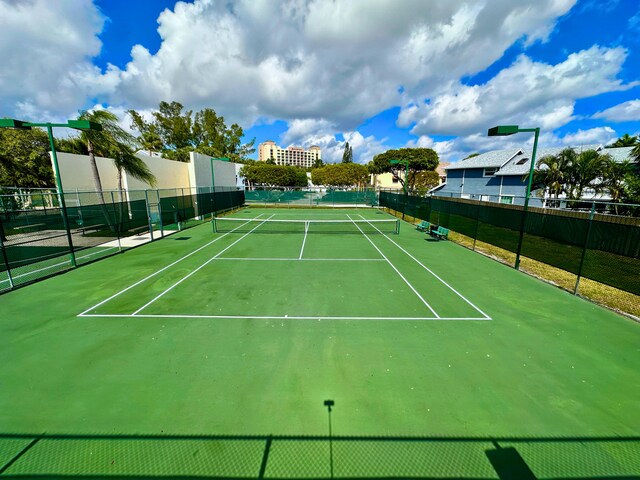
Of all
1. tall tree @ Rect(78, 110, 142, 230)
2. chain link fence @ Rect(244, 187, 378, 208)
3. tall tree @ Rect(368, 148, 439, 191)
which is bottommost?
chain link fence @ Rect(244, 187, 378, 208)

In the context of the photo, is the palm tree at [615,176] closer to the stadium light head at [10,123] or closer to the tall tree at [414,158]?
the stadium light head at [10,123]

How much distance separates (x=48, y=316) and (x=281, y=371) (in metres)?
6.95

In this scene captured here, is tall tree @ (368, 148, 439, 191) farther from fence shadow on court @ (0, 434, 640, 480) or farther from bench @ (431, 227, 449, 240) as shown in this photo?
fence shadow on court @ (0, 434, 640, 480)

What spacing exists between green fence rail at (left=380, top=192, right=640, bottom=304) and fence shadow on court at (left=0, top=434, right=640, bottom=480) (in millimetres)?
6502

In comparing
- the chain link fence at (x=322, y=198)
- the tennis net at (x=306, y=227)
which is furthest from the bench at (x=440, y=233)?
the chain link fence at (x=322, y=198)

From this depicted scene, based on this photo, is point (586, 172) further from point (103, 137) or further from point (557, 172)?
point (103, 137)

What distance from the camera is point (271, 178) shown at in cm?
7294

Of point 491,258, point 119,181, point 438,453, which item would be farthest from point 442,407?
point 119,181

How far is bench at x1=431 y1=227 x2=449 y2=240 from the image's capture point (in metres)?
17.0

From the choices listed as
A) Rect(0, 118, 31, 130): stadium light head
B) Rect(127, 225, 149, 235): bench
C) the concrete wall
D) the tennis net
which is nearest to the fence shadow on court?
Rect(0, 118, 31, 130): stadium light head

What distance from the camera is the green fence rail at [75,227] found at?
986cm

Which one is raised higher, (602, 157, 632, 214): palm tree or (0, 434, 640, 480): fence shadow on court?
(602, 157, 632, 214): palm tree

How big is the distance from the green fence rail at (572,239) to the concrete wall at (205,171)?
24.1 meters

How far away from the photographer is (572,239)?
9.48 m
